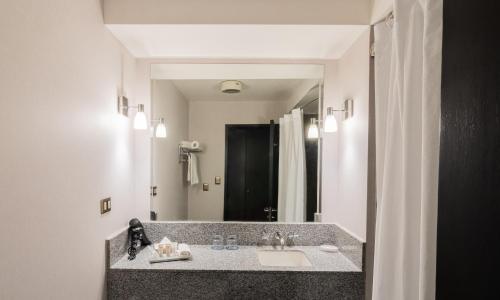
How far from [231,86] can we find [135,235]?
1.31 m

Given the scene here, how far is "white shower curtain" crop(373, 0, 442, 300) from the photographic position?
80cm

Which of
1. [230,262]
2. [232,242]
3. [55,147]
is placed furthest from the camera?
[232,242]

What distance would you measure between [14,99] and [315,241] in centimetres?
193

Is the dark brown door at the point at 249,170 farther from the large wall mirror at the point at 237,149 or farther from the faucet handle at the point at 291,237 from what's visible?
the faucet handle at the point at 291,237

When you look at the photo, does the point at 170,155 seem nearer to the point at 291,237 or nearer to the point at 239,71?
the point at 239,71

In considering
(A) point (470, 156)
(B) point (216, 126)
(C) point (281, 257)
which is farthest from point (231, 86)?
(A) point (470, 156)

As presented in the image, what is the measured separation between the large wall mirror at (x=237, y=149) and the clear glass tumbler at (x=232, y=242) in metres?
0.16

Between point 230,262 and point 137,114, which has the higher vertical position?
point 137,114

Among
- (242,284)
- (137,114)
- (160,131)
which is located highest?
(137,114)

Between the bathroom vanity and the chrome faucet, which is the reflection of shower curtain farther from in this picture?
the bathroom vanity

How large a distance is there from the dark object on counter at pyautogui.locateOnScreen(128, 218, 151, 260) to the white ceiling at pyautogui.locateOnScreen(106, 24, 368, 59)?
1.26m

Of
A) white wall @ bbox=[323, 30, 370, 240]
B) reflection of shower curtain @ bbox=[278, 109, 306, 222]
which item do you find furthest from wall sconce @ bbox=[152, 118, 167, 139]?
white wall @ bbox=[323, 30, 370, 240]

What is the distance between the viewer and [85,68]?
4.36 ft

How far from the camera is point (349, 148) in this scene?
71.5 inches
